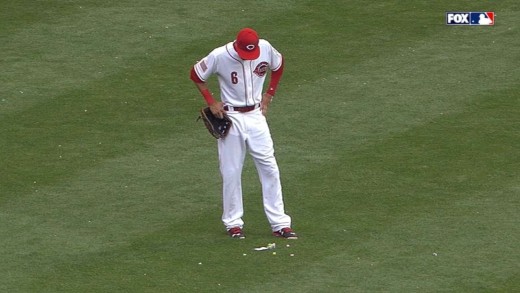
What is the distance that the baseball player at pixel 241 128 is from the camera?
1141cm

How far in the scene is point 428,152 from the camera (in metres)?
13.5

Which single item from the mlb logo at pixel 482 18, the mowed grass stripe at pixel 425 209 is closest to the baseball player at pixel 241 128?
the mowed grass stripe at pixel 425 209

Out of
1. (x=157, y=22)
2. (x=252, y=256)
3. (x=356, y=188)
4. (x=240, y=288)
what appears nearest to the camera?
(x=240, y=288)

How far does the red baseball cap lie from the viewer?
444 inches

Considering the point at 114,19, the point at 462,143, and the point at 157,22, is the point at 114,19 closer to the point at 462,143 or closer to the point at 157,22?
the point at 157,22

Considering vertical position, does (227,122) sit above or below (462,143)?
above

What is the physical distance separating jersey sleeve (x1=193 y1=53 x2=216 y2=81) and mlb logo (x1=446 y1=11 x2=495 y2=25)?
6133 millimetres

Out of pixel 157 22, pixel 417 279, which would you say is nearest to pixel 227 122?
pixel 417 279

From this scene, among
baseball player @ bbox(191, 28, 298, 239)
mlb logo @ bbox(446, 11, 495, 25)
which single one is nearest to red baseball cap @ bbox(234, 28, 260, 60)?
baseball player @ bbox(191, 28, 298, 239)

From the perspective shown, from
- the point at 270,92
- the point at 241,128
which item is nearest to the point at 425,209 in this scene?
the point at 270,92

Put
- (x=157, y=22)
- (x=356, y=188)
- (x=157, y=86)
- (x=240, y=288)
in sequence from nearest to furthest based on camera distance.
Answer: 1. (x=240, y=288)
2. (x=356, y=188)
3. (x=157, y=86)
4. (x=157, y=22)

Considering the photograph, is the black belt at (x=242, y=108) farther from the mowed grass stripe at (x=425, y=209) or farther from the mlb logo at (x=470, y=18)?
the mlb logo at (x=470, y=18)

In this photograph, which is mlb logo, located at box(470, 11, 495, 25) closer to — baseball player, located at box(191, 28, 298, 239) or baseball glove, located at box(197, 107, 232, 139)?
baseball player, located at box(191, 28, 298, 239)

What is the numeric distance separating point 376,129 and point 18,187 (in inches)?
153
